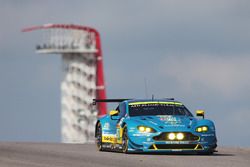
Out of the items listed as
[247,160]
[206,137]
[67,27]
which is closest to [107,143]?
[206,137]

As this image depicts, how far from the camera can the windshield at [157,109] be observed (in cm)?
2209

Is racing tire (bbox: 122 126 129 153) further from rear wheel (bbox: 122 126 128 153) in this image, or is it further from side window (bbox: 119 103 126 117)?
side window (bbox: 119 103 126 117)

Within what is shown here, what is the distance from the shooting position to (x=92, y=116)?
4670 inches

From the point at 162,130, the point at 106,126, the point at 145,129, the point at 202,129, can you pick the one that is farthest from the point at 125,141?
the point at 106,126

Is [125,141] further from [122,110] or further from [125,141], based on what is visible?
[122,110]

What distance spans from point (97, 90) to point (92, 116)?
3.49m

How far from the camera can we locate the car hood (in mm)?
20891

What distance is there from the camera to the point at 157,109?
2217 centimetres

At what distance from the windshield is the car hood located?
471 mm

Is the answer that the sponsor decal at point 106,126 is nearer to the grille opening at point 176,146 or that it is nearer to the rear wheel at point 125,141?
the rear wheel at point 125,141

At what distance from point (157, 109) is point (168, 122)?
1.16 metres

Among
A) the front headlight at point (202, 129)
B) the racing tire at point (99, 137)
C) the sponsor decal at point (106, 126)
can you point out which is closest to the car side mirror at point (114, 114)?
the sponsor decal at point (106, 126)

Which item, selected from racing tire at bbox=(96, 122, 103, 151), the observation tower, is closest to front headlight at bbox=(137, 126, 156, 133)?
racing tire at bbox=(96, 122, 103, 151)

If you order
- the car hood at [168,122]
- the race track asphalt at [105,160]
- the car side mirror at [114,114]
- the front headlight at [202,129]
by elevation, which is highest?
the car side mirror at [114,114]
